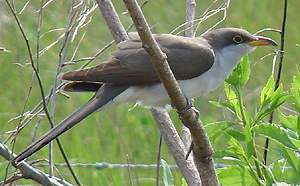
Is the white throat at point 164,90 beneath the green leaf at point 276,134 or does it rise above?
above

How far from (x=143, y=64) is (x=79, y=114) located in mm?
451

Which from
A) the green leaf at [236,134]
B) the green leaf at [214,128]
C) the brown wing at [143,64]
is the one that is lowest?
the green leaf at [236,134]

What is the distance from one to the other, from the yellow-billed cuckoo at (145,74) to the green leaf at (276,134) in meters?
0.81

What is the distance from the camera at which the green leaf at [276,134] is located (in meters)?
1.93

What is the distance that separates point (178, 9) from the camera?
629 cm

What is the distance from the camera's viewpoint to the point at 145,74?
8.44 ft

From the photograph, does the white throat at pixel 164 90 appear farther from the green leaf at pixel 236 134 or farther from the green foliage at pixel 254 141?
the green leaf at pixel 236 134

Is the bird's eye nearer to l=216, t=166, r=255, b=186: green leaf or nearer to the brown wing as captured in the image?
the brown wing

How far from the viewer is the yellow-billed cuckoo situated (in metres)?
2.47

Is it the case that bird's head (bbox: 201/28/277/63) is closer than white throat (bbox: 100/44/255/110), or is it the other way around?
white throat (bbox: 100/44/255/110)

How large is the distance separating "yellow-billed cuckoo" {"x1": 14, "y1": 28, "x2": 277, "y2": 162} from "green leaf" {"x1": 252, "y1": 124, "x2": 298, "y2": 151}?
2.65ft

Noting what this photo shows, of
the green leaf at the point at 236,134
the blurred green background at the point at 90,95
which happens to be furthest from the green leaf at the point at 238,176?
the blurred green background at the point at 90,95

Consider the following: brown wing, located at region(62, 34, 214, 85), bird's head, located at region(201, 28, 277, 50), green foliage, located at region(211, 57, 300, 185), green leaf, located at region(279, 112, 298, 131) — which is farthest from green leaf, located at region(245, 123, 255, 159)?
bird's head, located at region(201, 28, 277, 50)

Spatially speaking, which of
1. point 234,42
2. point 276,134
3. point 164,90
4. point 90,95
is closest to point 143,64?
point 164,90
